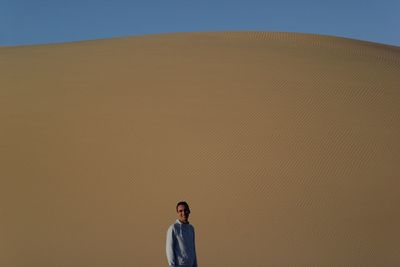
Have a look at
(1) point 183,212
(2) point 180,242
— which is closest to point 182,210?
(1) point 183,212

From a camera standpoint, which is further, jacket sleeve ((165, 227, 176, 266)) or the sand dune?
the sand dune

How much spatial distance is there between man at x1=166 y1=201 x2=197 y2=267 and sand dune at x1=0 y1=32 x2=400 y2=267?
23.9 feet

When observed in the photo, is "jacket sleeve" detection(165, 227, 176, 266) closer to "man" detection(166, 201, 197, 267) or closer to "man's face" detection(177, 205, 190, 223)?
"man" detection(166, 201, 197, 267)

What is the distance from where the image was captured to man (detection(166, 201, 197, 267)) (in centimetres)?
604

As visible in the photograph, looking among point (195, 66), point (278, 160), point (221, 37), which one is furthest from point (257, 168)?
point (221, 37)

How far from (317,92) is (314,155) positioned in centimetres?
287

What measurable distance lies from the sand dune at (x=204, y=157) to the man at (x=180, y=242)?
23.9ft

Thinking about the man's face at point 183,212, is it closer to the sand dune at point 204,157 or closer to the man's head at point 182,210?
the man's head at point 182,210

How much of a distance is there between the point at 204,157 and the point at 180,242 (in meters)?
10.4

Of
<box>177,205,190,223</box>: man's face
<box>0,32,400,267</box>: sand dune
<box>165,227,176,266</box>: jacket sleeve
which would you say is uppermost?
<box>0,32,400,267</box>: sand dune

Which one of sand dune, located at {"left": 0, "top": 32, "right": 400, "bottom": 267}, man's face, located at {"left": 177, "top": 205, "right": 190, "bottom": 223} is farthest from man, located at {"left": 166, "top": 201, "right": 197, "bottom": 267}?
sand dune, located at {"left": 0, "top": 32, "right": 400, "bottom": 267}

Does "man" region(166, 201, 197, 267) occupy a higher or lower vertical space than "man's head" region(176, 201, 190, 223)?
lower

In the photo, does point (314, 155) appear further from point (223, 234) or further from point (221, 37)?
point (221, 37)

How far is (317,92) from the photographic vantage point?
18938mm
